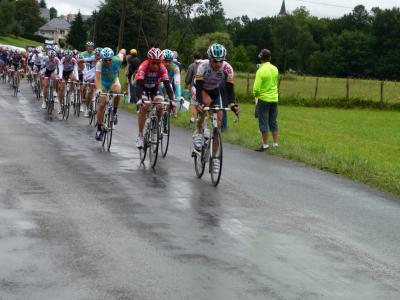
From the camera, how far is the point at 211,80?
12273 millimetres

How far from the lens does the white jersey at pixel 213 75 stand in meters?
12.1

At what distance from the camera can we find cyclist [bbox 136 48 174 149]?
13305 millimetres

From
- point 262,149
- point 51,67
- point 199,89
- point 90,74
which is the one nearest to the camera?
point 199,89

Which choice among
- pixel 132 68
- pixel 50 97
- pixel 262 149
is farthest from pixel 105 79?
pixel 132 68

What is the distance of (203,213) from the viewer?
360 inches

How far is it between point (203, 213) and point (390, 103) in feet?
122

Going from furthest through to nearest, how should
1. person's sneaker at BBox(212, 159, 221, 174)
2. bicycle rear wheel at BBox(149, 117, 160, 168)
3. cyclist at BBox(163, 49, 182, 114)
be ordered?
cyclist at BBox(163, 49, 182, 114) < bicycle rear wheel at BBox(149, 117, 160, 168) < person's sneaker at BBox(212, 159, 221, 174)

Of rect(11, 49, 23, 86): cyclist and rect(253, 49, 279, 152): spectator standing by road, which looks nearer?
rect(253, 49, 279, 152): spectator standing by road

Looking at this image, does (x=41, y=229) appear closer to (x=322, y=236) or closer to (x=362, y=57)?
(x=322, y=236)

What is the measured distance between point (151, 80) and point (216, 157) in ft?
9.84

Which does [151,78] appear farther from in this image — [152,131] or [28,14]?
[28,14]

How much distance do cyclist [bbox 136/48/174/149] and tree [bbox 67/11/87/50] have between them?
113 meters

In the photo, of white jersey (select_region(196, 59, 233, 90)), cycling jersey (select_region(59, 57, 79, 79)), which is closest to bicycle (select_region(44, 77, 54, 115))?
cycling jersey (select_region(59, 57, 79, 79))

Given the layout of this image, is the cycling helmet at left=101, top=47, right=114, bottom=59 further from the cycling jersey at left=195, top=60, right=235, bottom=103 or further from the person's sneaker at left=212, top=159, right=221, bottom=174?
the person's sneaker at left=212, top=159, right=221, bottom=174
